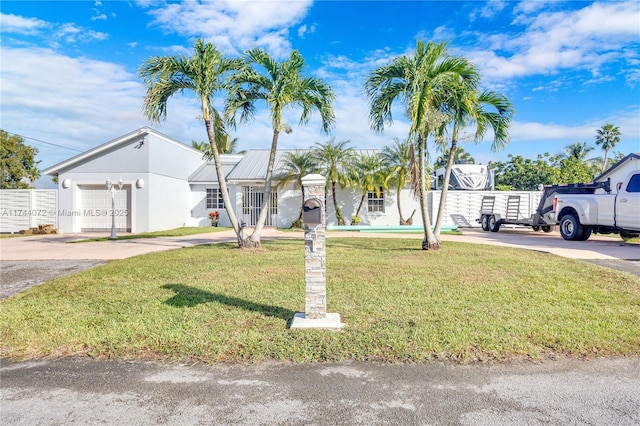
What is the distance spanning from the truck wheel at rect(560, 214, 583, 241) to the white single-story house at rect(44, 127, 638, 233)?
7171 millimetres

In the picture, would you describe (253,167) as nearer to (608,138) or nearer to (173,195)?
(173,195)

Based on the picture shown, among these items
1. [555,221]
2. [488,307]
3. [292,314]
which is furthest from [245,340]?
[555,221]

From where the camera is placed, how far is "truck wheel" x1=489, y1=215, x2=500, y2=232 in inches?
674

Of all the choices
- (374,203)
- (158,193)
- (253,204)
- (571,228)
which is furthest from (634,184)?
(158,193)

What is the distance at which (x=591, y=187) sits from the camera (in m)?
13.1

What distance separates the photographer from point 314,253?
14.3 feet

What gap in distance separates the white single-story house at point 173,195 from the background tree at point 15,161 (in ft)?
40.2

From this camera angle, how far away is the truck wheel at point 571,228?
12539 mm

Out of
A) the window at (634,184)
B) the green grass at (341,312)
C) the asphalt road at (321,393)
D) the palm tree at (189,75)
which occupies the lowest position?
the asphalt road at (321,393)

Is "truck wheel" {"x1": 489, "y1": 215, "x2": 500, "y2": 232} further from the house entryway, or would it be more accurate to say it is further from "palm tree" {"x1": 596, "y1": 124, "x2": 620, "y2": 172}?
"palm tree" {"x1": 596, "y1": 124, "x2": 620, "y2": 172}

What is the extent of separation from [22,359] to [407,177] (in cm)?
1731

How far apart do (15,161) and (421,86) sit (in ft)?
99.3

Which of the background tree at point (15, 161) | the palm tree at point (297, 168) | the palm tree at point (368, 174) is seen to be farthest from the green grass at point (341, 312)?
the background tree at point (15, 161)

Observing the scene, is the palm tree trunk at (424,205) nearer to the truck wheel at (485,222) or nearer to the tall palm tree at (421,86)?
the tall palm tree at (421,86)
